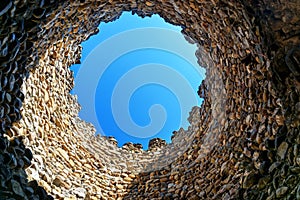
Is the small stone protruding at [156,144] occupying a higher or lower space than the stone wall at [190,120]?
higher

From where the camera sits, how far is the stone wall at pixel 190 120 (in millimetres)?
3582

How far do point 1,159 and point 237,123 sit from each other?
287cm

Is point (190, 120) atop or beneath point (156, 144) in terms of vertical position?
beneath

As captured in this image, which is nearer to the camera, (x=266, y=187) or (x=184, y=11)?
(x=266, y=187)

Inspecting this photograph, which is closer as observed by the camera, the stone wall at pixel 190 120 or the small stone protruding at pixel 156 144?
the stone wall at pixel 190 120

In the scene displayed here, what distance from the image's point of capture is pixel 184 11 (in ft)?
16.5

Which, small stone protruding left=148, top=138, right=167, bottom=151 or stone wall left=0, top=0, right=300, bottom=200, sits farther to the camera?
small stone protruding left=148, top=138, right=167, bottom=151

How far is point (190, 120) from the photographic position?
7.04 m

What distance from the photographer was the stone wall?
3.58 meters

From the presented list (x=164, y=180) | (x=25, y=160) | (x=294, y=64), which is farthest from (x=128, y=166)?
(x=294, y=64)

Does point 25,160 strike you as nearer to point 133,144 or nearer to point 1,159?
point 1,159

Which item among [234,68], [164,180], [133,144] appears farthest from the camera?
[133,144]

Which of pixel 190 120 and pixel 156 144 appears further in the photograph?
pixel 156 144

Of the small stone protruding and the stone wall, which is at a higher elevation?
the small stone protruding
